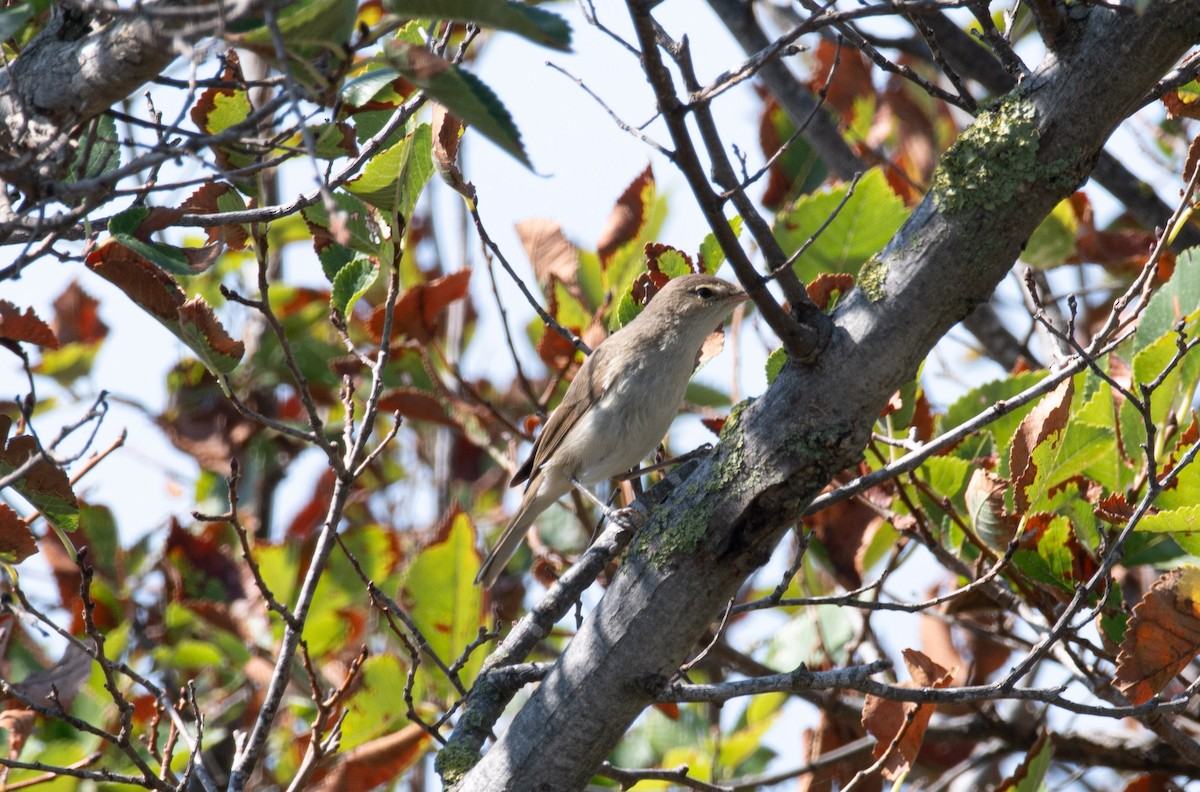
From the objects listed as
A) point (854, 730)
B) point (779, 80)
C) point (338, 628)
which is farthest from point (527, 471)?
point (779, 80)

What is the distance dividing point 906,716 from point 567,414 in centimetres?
200

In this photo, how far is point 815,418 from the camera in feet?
6.86

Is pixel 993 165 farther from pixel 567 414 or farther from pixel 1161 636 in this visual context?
pixel 567 414

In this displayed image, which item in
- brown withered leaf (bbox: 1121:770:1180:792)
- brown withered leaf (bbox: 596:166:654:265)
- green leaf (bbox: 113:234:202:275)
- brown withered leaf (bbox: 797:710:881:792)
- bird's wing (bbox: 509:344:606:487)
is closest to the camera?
green leaf (bbox: 113:234:202:275)

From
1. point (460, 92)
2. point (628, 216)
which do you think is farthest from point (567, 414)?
point (460, 92)

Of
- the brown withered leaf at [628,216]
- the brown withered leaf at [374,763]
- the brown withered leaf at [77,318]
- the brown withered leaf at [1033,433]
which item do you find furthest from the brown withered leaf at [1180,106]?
the brown withered leaf at [77,318]

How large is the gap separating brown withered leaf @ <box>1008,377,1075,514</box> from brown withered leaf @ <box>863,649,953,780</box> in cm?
47

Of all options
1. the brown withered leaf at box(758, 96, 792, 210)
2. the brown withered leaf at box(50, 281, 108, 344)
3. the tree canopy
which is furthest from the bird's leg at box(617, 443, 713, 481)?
the brown withered leaf at box(50, 281, 108, 344)

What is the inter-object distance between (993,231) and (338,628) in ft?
9.37

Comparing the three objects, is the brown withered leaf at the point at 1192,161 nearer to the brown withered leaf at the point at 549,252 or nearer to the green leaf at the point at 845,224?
the green leaf at the point at 845,224

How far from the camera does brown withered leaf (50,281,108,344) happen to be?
5.14 metres

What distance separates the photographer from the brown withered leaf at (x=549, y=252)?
387 cm

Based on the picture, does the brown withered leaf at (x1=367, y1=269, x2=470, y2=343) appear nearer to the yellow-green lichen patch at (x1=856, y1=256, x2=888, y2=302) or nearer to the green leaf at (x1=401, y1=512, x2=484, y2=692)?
the green leaf at (x1=401, y1=512, x2=484, y2=692)

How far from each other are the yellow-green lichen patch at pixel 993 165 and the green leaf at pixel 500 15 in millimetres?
916
